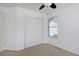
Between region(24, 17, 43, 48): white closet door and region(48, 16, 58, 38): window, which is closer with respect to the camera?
region(24, 17, 43, 48): white closet door

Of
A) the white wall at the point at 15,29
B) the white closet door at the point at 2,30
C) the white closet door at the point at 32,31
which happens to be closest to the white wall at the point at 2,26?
the white closet door at the point at 2,30

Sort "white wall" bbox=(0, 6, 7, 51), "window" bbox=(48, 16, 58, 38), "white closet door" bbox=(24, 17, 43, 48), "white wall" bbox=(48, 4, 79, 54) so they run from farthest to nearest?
1. "window" bbox=(48, 16, 58, 38)
2. "white closet door" bbox=(24, 17, 43, 48)
3. "white wall" bbox=(0, 6, 7, 51)
4. "white wall" bbox=(48, 4, 79, 54)

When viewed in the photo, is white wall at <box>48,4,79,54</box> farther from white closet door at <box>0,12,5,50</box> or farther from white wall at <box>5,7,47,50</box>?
white closet door at <box>0,12,5,50</box>

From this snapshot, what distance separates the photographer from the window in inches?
203

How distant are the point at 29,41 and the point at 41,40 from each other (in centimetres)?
107

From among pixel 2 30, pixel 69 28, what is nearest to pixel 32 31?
pixel 2 30

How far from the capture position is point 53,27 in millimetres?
5488

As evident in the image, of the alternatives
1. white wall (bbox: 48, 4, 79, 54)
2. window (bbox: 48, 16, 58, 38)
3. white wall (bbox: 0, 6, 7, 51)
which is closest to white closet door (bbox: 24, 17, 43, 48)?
window (bbox: 48, 16, 58, 38)

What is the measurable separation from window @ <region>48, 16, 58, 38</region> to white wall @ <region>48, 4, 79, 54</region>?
31cm

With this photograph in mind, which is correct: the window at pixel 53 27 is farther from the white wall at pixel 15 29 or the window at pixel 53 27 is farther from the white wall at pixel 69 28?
the white wall at pixel 15 29

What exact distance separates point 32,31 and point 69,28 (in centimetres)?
198

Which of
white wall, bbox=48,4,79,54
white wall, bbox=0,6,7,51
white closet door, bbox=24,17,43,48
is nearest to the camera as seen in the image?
white wall, bbox=48,4,79,54

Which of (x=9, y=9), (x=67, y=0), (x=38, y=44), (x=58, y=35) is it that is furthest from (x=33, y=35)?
(x=67, y=0)

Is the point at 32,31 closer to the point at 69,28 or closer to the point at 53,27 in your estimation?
the point at 53,27
